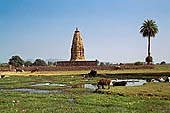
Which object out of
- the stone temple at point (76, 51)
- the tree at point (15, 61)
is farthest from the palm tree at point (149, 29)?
the tree at point (15, 61)

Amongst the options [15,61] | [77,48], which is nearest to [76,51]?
[77,48]

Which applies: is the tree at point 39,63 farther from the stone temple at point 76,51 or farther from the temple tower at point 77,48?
the temple tower at point 77,48

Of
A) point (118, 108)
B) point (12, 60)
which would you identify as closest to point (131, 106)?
point (118, 108)

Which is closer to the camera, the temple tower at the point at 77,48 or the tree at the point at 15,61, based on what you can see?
the temple tower at the point at 77,48

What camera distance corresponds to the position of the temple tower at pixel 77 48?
290 feet

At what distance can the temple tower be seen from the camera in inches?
3482

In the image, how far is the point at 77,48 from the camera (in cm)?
8938

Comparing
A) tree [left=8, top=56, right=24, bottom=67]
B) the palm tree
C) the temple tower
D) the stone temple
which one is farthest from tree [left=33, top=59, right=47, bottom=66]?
the palm tree

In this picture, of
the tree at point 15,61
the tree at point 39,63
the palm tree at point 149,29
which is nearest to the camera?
the palm tree at point 149,29

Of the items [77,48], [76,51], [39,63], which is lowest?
[39,63]

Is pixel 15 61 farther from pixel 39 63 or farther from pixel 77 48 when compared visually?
pixel 77 48

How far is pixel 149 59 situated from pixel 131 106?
62.7 m

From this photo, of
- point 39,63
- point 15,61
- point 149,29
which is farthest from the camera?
point 39,63

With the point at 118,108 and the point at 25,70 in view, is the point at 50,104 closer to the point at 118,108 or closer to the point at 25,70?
the point at 118,108
